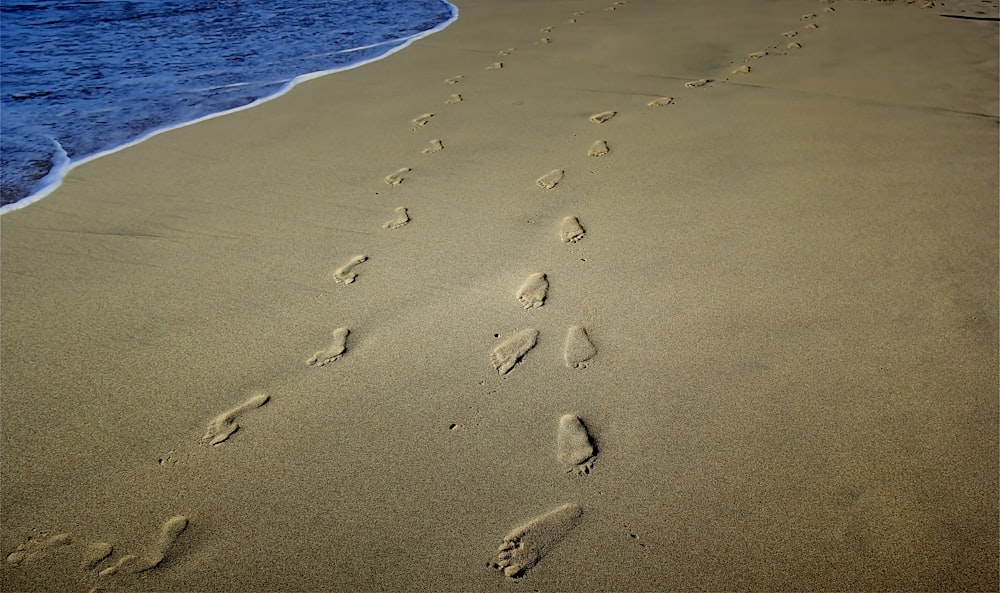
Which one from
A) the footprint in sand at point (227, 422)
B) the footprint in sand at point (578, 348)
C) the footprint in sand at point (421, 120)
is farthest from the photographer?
the footprint in sand at point (421, 120)

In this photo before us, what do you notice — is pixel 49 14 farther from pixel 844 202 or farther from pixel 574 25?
pixel 844 202

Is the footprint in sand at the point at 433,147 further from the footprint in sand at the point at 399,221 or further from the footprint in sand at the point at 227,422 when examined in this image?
the footprint in sand at the point at 227,422

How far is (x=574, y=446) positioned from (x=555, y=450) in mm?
55

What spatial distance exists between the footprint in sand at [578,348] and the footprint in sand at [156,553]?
1.19 m

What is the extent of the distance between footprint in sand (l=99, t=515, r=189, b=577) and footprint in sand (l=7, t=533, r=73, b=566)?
183 mm

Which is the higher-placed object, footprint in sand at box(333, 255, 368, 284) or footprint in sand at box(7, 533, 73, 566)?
footprint in sand at box(333, 255, 368, 284)

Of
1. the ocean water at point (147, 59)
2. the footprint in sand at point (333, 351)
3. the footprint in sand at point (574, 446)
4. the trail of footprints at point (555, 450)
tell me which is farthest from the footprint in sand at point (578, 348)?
the ocean water at point (147, 59)

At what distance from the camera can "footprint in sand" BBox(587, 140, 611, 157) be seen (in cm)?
339

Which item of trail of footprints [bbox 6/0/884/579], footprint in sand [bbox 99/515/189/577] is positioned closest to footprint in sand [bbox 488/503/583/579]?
trail of footprints [bbox 6/0/884/579]

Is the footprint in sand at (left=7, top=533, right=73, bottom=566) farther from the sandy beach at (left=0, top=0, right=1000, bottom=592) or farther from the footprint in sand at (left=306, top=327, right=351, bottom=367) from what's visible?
the footprint in sand at (left=306, top=327, right=351, bottom=367)

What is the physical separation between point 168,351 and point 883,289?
2.58 m

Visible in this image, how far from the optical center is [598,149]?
11.3 ft

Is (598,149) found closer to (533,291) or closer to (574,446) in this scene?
(533,291)

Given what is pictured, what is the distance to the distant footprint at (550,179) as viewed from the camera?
10.1 feet
